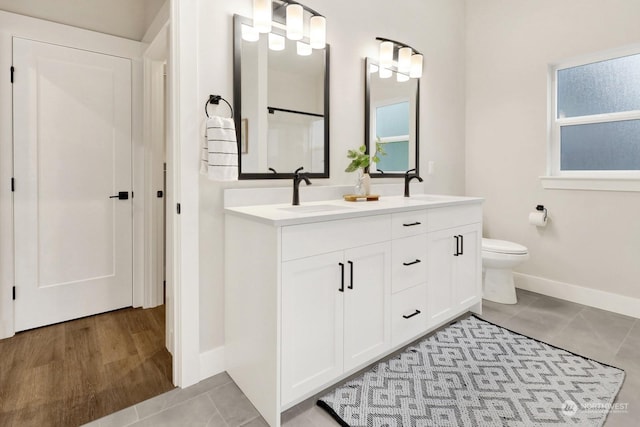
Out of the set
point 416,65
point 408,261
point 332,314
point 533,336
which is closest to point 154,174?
point 332,314

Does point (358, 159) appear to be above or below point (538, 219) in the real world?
above

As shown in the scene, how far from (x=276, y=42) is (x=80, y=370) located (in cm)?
212

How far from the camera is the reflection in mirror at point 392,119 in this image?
2523 millimetres

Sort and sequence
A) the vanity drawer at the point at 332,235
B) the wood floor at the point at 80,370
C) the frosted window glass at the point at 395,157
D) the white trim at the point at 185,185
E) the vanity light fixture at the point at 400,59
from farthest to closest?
the frosted window glass at the point at 395,157 < the vanity light fixture at the point at 400,59 < the white trim at the point at 185,185 < the wood floor at the point at 80,370 < the vanity drawer at the point at 332,235

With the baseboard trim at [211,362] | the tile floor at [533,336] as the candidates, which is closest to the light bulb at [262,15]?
the baseboard trim at [211,362]

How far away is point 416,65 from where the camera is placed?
277cm

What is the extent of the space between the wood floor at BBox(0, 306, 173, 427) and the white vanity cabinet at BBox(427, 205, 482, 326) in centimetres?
159

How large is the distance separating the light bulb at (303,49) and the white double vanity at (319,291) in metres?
0.93

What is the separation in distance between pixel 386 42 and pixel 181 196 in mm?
1903

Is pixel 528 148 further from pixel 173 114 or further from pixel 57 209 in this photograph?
pixel 57 209

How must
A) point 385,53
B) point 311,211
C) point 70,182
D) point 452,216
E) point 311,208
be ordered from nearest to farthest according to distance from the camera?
1. point 311,211
2. point 311,208
3. point 452,216
4. point 70,182
5. point 385,53

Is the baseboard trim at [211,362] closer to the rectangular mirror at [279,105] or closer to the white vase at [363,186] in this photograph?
the rectangular mirror at [279,105]

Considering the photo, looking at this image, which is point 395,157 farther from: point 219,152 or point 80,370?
point 80,370

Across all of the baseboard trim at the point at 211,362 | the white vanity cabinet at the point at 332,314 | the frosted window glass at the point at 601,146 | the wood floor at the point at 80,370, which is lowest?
the wood floor at the point at 80,370
